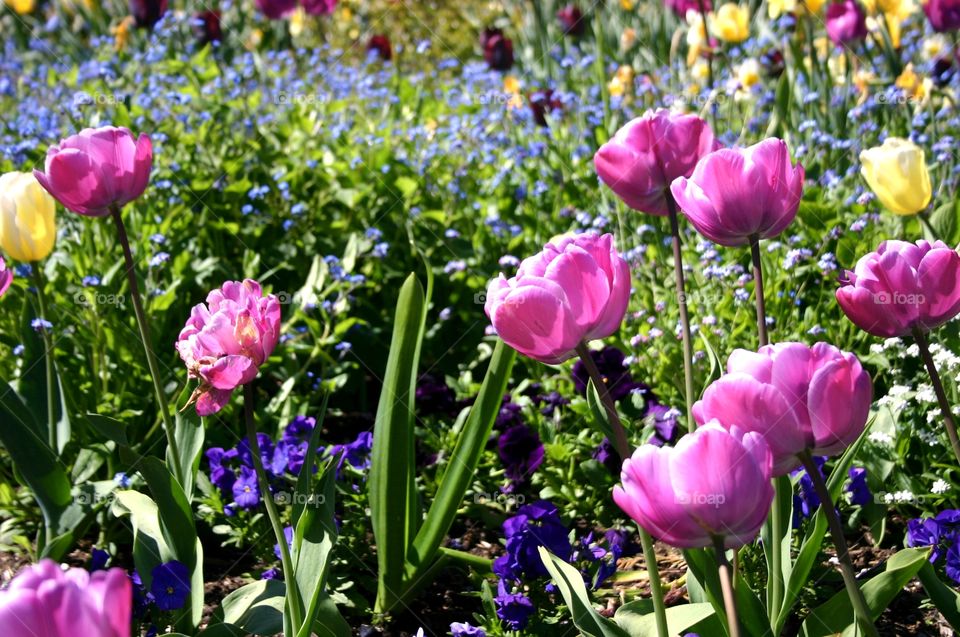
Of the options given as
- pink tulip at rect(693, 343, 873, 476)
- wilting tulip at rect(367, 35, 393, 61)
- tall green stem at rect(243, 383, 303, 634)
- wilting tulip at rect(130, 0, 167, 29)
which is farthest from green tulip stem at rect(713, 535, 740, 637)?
wilting tulip at rect(367, 35, 393, 61)

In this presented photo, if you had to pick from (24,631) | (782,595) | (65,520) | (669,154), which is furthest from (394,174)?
(24,631)

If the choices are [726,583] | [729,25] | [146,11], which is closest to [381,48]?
[146,11]

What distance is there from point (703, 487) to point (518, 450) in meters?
1.21

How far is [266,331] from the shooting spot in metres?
1.33

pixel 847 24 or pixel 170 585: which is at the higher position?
pixel 847 24

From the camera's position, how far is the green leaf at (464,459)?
5.73 feet

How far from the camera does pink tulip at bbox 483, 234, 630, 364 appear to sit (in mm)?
1178

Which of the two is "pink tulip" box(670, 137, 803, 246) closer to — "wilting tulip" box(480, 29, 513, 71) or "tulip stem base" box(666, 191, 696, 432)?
"tulip stem base" box(666, 191, 696, 432)

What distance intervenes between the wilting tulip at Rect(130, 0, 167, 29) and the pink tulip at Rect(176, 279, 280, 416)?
358 cm

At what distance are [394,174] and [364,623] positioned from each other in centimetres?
170

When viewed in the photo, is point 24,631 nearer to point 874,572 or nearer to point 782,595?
point 782,595

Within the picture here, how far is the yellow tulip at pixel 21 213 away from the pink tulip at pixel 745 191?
1225mm

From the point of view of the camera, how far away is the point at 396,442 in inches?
72.4

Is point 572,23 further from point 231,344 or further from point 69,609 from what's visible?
point 69,609
